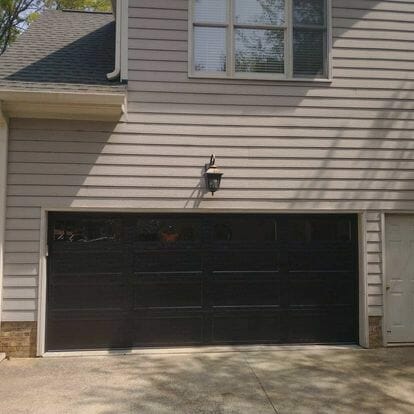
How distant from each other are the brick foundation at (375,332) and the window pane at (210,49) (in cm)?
428

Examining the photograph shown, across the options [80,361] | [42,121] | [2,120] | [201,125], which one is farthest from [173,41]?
[80,361]

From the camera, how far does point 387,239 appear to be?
7.26 metres

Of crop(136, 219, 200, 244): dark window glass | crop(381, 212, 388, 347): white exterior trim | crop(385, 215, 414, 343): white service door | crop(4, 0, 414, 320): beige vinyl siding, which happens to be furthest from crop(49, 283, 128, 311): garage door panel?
crop(385, 215, 414, 343): white service door

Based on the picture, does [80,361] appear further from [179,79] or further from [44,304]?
[179,79]

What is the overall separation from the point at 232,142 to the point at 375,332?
3.47 meters

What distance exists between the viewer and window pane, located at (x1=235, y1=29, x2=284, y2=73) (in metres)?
7.13

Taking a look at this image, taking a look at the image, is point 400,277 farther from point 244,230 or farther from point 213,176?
point 213,176

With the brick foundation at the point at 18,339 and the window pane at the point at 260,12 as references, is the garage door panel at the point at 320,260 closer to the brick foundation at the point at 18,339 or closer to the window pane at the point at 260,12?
the window pane at the point at 260,12

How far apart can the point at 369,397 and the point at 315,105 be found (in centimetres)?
407

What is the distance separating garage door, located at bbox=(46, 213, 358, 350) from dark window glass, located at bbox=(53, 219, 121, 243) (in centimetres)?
1

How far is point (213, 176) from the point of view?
671 cm

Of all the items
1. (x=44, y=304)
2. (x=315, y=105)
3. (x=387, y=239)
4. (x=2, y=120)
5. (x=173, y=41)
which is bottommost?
(x=44, y=304)

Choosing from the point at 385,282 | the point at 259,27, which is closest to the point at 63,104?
the point at 259,27

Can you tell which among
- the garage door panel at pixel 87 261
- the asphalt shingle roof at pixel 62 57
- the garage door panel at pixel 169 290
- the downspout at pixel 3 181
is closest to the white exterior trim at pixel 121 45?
the asphalt shingle roof at pixel 62 57
